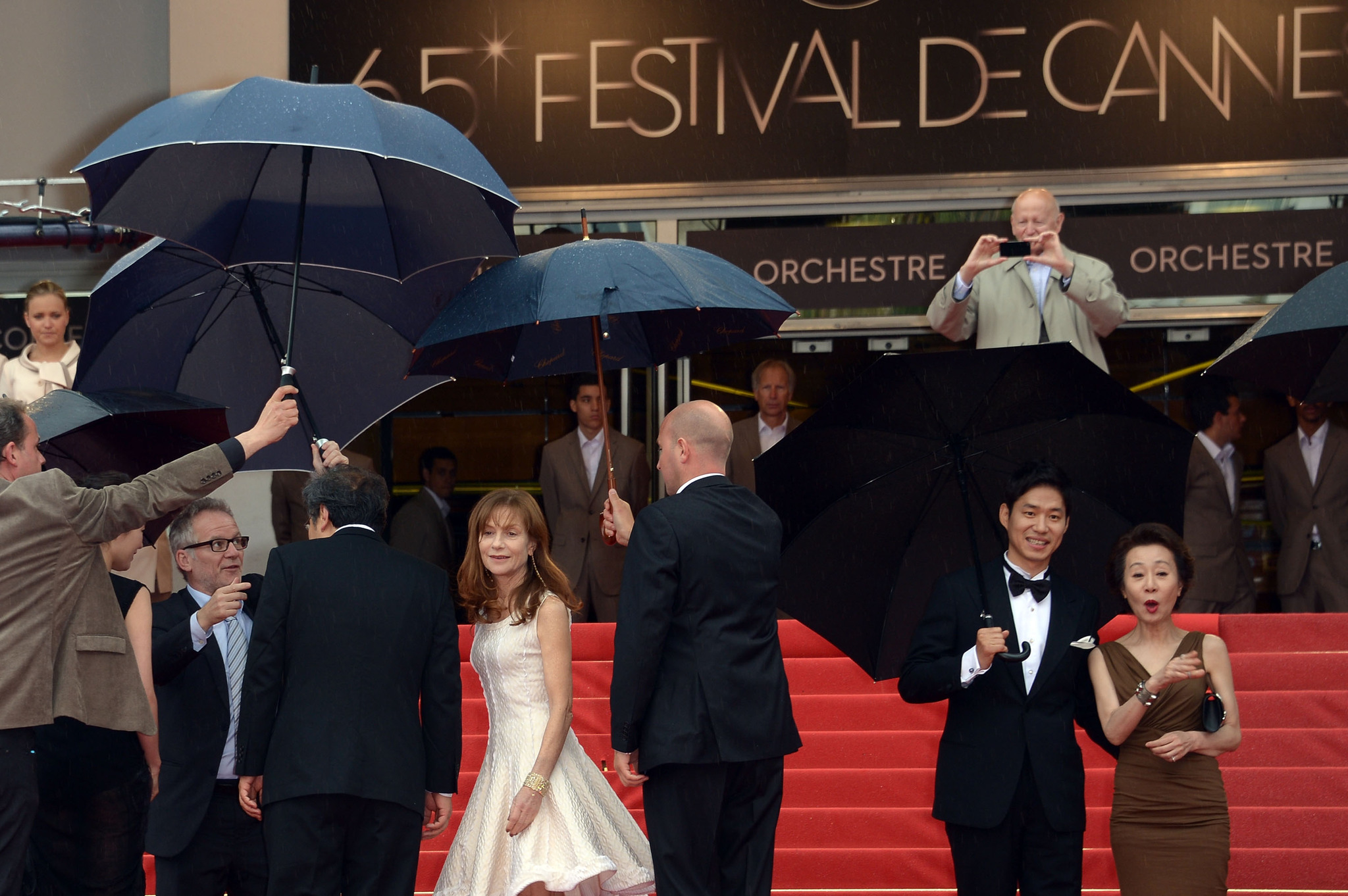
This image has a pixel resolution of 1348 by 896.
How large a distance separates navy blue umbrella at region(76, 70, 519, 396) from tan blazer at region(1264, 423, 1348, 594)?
551 cm

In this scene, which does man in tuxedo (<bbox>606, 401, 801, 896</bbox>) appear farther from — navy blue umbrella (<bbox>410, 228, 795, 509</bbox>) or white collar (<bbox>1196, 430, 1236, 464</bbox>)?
white collar (<bbox>1196, 430, 1236, 464</bbox>)

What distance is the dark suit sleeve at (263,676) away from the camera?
4137 mm

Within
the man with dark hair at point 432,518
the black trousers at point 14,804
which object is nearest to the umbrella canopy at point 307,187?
the black trousers at point 14,804

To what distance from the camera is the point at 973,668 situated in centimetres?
418

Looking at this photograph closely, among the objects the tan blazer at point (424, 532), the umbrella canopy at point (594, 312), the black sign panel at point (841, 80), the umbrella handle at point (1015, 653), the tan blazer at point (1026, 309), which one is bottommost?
the umbrella handle at point (1015, 653)

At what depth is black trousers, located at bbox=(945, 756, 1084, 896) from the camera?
420 centimetres

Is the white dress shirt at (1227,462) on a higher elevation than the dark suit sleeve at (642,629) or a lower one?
higher

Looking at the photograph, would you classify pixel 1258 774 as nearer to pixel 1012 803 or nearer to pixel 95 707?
pixel 1012 803

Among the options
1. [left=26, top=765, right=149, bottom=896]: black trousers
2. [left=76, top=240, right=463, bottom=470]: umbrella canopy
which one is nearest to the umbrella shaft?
[left=76, top=240, right=463, bottom=470]: umbrella canopy

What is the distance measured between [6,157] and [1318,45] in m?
9.10

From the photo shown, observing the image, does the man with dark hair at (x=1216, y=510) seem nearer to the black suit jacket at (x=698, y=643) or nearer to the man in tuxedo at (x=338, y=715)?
the black suit jacket at (x=698, y=643)

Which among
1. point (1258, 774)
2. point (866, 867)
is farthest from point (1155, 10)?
point (866, 867)

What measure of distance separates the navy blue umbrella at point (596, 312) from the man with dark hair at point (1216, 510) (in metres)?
4.25

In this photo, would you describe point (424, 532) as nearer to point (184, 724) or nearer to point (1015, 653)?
point (184, 724)
